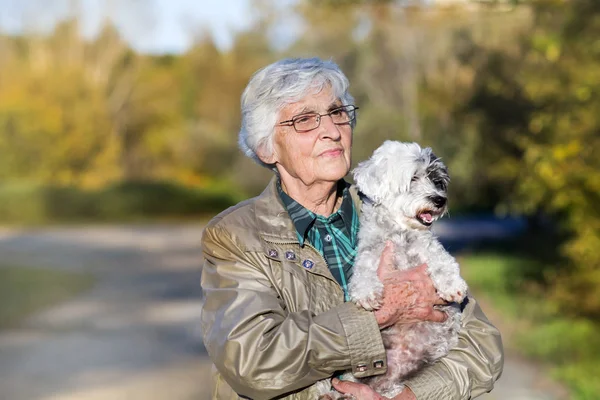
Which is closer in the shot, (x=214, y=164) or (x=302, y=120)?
(x=302, y=120)

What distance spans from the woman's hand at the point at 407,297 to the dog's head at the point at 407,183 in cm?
28

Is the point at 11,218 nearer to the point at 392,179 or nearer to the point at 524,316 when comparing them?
the point at 524,316

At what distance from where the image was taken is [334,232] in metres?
3.48

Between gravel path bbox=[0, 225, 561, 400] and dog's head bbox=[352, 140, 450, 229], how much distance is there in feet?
17.1

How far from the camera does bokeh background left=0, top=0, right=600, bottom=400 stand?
10.4 metres

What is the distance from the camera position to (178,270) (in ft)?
64.2

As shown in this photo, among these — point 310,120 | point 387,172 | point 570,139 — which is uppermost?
point 310,120

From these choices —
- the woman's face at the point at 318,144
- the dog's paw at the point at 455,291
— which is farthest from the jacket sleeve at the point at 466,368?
the woman's face at the point at 318,144

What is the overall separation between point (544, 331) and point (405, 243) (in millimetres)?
8587

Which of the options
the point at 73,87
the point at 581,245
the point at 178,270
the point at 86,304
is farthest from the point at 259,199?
the point at 73,87

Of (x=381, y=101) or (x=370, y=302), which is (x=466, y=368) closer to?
(x=370, y=302)

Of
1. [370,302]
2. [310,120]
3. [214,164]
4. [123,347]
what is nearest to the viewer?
[370,302]

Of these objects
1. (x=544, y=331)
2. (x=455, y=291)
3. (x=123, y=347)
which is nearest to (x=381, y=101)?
(x=544, y=331)

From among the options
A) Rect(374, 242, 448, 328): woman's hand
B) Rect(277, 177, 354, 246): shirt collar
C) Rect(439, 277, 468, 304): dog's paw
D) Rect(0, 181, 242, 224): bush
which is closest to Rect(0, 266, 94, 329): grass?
Rect(277, 177, 354, 246): shirt collar
